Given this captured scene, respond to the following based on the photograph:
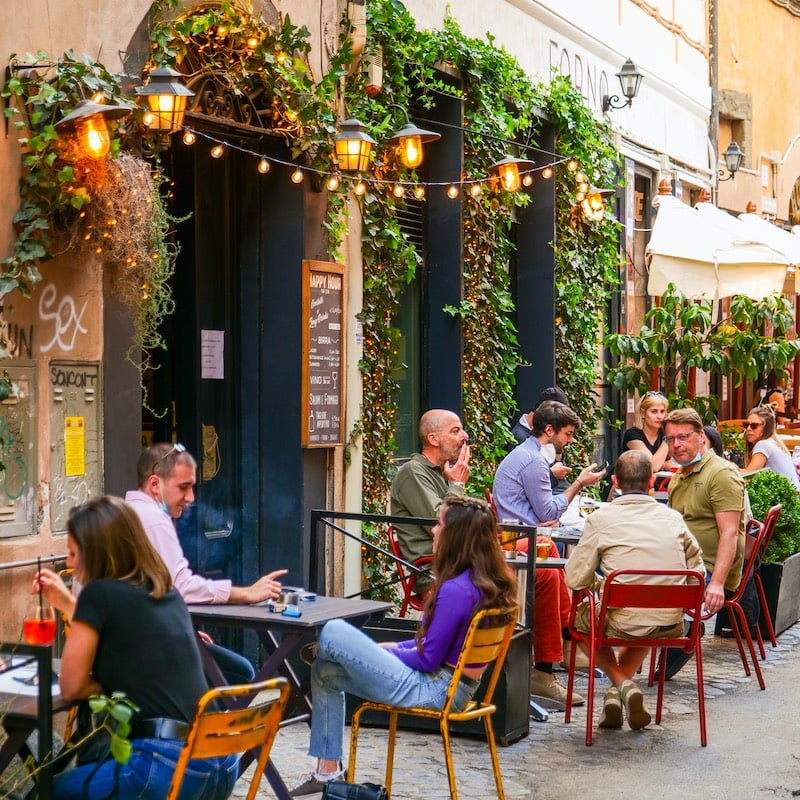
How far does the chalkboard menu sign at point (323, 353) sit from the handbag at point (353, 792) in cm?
369

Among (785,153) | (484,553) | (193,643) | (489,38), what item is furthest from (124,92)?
(785,153)

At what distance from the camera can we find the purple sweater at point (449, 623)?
19.8ft

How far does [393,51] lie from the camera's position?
10414 mm

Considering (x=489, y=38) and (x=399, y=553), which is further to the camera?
(x=489, y=38)

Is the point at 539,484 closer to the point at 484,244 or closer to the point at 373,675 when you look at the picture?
the point at 373,675

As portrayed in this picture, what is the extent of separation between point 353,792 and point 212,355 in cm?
398

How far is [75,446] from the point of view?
706 centimetres

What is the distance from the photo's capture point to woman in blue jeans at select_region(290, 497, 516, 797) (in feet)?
19.8

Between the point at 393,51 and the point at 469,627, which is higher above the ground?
the point at 393,51

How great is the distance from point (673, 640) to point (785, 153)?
16.7 meters

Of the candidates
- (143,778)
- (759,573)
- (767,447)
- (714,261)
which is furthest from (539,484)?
(714,261)

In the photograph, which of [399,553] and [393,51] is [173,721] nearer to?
[399,553]

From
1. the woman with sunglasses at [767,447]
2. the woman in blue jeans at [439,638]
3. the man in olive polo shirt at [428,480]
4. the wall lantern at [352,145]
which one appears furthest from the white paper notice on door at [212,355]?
the woman with sunglasses at [767,447]

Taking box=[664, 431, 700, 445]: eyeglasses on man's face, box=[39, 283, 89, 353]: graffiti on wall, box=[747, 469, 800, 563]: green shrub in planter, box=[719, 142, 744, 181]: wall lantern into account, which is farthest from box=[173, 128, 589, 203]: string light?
box=[719, 142, 744, 181]: wall lantern
